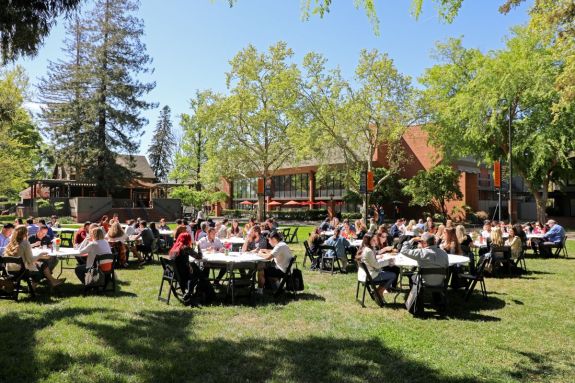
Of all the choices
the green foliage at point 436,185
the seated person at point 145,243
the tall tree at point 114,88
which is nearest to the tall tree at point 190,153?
the tall tree at point 114,88

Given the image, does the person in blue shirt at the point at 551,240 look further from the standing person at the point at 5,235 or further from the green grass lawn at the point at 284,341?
the standing person at the point at 5,235

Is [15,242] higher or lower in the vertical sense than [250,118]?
lower

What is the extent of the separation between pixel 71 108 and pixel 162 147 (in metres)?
37.4

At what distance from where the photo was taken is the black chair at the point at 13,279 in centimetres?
783

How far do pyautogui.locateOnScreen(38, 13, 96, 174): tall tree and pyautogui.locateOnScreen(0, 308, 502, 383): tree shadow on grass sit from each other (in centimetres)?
3398

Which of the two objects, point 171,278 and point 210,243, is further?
point 210,243

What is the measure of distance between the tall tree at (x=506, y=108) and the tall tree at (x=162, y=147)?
5167 centimetres

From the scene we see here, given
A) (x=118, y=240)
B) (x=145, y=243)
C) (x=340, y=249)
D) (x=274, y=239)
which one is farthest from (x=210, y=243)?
(x=145, y=243)

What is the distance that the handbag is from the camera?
8727 mm

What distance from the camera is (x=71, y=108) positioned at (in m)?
37.9

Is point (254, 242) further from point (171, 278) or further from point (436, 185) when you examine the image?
point (436, 185)

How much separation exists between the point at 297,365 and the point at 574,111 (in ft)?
89.6

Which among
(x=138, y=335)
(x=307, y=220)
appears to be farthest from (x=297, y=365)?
(x=307, y=220)

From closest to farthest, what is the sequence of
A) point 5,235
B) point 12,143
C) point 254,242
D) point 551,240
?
point 5,235 < point 254,242 < point 551,240 < point 12,143
